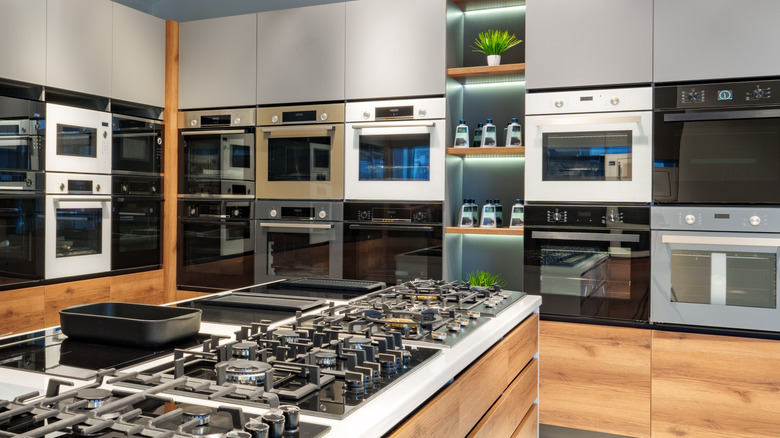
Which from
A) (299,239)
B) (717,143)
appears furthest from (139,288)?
(717,143)

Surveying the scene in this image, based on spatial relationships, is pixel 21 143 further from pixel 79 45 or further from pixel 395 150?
pixel 395 150

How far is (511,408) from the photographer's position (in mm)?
1683

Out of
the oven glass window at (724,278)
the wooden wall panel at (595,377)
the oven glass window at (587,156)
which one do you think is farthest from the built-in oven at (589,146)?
the wooden wall panel at (595,377)

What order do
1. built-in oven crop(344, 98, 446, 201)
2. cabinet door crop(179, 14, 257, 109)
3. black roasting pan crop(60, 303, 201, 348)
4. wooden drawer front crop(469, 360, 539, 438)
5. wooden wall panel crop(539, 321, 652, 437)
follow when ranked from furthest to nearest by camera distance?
cabinet door crop(179, 14, 257, 109)
built-in oven crop(344, 98, 446, 201)
wooden wall panel crop(539, 321, 652, 437)
wooden drawer front crop(469, 360, 539, 438)
black roasting pan crop(60, 303, 201, 348)

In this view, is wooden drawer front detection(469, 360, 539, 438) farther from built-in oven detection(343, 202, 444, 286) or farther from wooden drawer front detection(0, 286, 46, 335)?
wooden drawer front detection(0, 286, 46, 335)

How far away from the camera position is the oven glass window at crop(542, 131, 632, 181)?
9.61ft

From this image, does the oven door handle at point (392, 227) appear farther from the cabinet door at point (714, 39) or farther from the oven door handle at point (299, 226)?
the cabinet door at point (714, 39)

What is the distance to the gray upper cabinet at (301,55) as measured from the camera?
3.54m

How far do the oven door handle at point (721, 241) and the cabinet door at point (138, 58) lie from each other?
3142mm

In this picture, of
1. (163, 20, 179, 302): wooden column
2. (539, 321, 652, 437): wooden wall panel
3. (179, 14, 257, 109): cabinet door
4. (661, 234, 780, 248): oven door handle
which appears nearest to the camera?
(661, 234, 780, 248): oven door handle

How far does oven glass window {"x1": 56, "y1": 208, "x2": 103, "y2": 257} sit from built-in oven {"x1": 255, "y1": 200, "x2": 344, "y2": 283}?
92cm

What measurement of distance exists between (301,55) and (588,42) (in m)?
1.69

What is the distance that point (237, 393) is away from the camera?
2.82 ft

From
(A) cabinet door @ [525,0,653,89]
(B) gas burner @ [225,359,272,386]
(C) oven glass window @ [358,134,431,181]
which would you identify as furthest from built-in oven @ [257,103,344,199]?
(B) gas burner @ [225,359,272,386]
